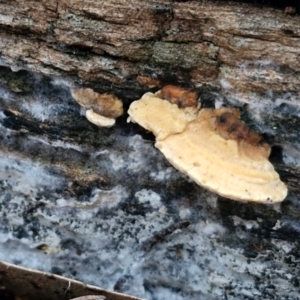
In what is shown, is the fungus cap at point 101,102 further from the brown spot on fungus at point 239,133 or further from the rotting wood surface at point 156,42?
the brown spot on fungus at point 239,133

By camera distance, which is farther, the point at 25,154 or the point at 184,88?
the point at 25,154

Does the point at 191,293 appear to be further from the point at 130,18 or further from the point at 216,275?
the point at 130,18

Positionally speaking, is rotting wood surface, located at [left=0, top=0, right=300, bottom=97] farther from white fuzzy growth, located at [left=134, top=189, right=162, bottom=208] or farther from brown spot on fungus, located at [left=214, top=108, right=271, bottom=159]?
white fuzzy growth, located at [left=134, top=189, right=162, bottom=208]

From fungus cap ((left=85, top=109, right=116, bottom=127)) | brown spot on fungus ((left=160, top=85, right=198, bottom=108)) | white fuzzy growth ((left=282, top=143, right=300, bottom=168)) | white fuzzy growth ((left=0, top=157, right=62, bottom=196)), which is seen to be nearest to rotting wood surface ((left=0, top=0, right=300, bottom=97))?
brown spot on fungus ((left=160, top=85, right=198, bottom=108))

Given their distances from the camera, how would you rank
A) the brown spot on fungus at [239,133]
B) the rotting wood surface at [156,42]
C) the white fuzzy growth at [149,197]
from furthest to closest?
the white fuzzy growth at [149,197], the brown spot on fungus at [239,133], the rotting wood surface at [156,42]

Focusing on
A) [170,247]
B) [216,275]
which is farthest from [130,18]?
[216,275]

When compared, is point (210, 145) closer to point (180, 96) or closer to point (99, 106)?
point (180, 96)

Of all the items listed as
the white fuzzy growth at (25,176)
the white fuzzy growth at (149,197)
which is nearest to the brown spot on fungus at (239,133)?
the white fuzzy growth at (149,197)

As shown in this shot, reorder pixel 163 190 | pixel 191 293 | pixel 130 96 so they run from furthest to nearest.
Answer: pixel 191 293 → pixel 163 190 → pixel 130 96
